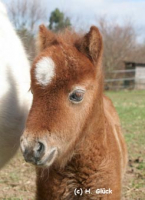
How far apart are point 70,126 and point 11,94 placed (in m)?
0.69

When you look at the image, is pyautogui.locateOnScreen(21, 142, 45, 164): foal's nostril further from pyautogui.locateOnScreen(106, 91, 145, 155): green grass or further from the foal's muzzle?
pyautogui.locateOnScreen(106, 91, 145, 155): green grass

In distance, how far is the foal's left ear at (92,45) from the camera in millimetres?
2725

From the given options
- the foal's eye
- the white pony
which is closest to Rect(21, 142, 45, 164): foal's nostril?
the foal's eye

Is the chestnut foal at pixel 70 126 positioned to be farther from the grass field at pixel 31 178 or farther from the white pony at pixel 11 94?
the grass field at pixel 31 178

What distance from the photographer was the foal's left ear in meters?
2.72

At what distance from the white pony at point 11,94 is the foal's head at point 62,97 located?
1.24 feet

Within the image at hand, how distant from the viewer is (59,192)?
2959 mm

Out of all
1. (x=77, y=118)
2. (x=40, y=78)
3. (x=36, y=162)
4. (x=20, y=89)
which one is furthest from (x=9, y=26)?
(x=36, y=162)

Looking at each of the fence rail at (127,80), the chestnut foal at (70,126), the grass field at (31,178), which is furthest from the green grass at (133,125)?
the fence rail at (127,80)

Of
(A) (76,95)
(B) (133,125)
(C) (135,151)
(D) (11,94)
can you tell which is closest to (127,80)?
(B) (133,125)

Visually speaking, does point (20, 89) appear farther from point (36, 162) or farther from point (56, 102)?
point (36, 162)

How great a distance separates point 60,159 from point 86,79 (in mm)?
698

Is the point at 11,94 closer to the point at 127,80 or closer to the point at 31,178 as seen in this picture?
the point at 31,178

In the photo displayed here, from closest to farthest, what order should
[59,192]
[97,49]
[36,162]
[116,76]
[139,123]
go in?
[36,162] → [97,49] → [59,192] → [139,123] → [116,76]
